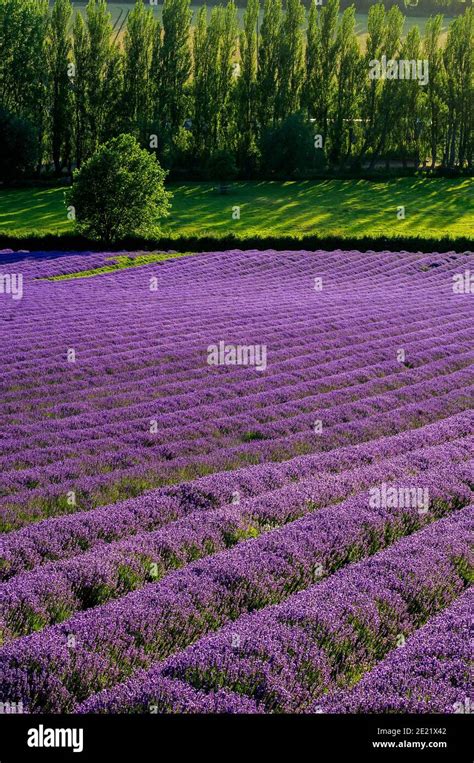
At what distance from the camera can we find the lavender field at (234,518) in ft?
17.5

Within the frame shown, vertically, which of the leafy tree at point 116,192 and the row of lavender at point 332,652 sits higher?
the leafy tree at point 116,192

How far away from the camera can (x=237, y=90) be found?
78312mm

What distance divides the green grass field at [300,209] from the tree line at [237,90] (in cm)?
477

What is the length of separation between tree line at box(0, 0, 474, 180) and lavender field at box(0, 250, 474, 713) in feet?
186

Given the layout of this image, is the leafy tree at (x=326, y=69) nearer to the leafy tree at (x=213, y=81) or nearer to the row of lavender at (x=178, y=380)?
the leafy tree at (x=213, y=81)

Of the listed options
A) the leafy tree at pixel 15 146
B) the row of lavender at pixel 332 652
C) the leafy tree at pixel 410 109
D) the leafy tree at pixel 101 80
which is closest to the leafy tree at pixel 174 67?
the leafy tree at pixel 101 80

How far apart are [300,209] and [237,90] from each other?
22.7 m

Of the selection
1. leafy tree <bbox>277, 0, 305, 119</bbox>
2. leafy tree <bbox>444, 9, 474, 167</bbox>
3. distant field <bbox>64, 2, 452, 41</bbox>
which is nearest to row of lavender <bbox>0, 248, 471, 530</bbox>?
leafy tree <bbox>277, 0, 305, 119</bbox>

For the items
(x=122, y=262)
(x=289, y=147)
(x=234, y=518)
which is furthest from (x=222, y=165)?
(x=234, y=518)

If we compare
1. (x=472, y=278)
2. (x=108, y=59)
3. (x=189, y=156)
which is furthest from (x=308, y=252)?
(x=108, y=59)

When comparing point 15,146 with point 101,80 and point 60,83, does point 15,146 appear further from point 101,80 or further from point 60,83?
point 101,80

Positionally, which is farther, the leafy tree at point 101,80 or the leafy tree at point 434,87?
the leafy tree at point 434,87

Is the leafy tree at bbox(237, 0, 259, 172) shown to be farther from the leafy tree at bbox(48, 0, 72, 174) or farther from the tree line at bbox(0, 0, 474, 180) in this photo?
the leafy tree at bbox(48, 0, 72, 174)

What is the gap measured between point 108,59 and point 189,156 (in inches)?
484
